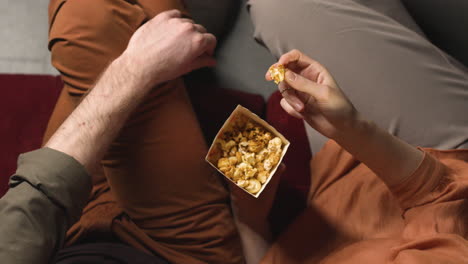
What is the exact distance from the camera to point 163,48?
2.79 ft

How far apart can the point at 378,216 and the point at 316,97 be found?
1.18 ft

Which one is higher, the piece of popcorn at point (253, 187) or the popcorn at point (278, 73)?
the popcorn at point (278, 73)

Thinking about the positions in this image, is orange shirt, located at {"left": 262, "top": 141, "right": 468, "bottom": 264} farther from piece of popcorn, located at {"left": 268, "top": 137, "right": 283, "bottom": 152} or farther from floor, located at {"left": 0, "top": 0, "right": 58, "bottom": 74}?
floor, located at {"left": 0, "top": 0, "right": 58, "bottom": 74}

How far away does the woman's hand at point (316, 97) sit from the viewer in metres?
0.67

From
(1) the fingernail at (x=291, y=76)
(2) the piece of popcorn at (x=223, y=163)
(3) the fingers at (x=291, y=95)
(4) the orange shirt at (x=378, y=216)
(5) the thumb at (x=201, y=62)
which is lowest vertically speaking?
(4) the orange shirt at (x=378, y=216)

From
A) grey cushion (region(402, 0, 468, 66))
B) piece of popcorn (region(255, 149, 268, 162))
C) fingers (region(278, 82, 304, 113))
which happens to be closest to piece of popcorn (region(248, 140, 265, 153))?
piece of popcorn (region(255, 149, 268, 162))

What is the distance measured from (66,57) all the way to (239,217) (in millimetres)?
553

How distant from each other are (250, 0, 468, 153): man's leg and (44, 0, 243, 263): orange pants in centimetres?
39

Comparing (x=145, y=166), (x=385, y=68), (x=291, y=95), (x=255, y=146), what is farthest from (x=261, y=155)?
(x=385, y=68)

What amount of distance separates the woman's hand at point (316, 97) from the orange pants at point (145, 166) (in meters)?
0.30

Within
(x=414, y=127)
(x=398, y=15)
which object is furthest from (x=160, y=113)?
(x=398, y=15)

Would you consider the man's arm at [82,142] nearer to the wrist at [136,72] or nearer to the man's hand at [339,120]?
the wrist at [136,72]

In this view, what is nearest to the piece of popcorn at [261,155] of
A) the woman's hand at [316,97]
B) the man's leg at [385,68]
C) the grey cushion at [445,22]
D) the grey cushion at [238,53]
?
the woman's hand at [316,97]

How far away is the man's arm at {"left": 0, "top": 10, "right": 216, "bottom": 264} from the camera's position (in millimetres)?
610
